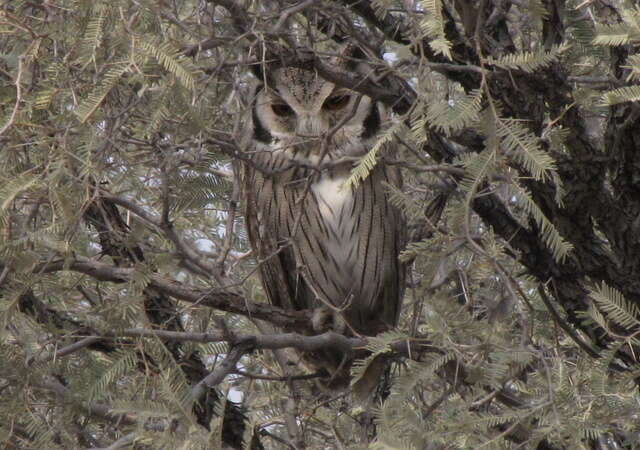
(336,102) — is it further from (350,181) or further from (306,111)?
(350,181)

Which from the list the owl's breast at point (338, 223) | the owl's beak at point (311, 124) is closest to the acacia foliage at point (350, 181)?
the owl's beak at point (311, 124)

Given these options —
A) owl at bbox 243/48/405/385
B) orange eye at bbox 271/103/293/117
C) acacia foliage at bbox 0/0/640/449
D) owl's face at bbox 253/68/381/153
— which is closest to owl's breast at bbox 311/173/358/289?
owl at bbox 243/48/405/385

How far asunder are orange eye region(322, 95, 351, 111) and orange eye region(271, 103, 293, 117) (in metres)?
0.13

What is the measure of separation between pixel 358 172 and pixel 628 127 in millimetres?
811

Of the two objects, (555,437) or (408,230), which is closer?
(555,437)

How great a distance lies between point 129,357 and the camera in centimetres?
218

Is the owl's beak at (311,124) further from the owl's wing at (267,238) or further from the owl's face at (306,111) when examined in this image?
the owl's wing at (267,238)

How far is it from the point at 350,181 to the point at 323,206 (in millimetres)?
1263

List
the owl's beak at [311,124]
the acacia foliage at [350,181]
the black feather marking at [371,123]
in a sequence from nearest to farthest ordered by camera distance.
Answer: the acacia foliage at [350,181] → the owl's beak at [311,124] → the black feather marking at [371,123]

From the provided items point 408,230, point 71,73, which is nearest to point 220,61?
point 71,73

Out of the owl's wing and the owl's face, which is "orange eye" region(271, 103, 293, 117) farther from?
the owl's wing

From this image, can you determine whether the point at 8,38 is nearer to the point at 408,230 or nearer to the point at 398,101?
the point at 398,101

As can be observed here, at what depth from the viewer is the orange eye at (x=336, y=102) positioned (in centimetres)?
326

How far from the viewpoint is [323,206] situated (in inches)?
129
